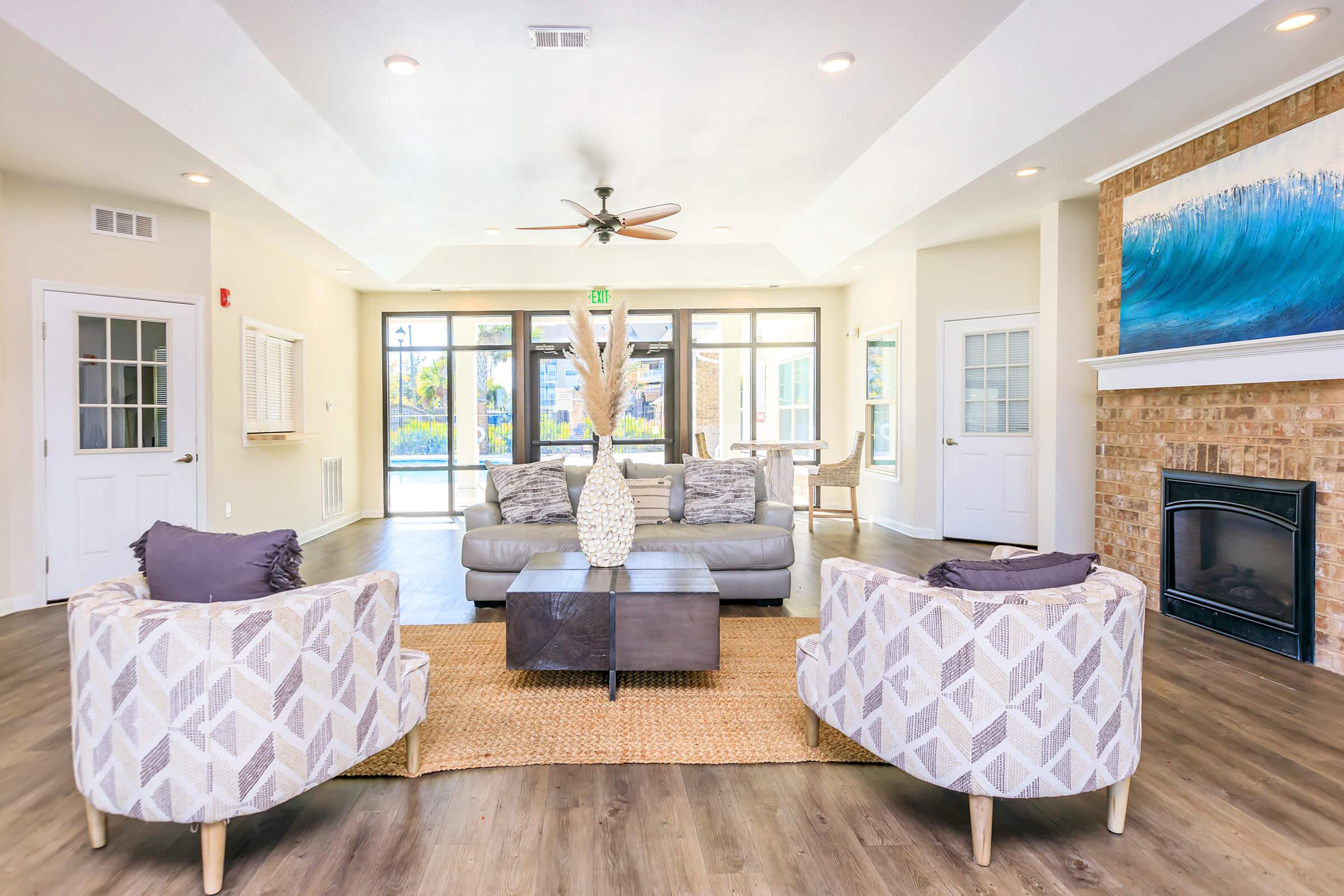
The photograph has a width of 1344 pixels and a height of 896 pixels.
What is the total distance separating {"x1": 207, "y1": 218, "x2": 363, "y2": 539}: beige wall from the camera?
487 centimetres

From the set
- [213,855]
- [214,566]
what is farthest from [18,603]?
[213,855]

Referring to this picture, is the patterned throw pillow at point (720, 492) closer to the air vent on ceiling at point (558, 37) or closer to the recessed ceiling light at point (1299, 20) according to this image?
the air vent on ceiling at point (558, 37)

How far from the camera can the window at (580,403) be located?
26.1ft

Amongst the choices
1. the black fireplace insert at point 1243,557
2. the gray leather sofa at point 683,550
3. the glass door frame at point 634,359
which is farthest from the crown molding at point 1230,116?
the glass door frame at point 634,359

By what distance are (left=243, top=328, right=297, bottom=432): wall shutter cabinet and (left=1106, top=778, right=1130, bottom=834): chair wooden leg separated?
19.0ft

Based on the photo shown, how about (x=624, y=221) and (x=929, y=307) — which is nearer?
(x=624, y=221)

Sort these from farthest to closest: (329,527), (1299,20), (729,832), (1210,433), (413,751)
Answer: (329,527)
(1210,433)
(1299,20)
(413,751)
(729,832)

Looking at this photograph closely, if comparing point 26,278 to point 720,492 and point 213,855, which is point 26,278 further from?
point 720,492

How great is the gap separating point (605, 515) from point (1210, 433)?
3262 mm

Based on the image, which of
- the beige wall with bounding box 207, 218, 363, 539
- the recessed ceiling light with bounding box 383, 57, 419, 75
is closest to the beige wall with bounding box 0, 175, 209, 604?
the beige wall with bounding box 207, 218, 363, 539

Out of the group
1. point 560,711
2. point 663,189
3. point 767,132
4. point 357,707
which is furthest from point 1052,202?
point 357,707

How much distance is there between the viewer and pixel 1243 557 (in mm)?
3402

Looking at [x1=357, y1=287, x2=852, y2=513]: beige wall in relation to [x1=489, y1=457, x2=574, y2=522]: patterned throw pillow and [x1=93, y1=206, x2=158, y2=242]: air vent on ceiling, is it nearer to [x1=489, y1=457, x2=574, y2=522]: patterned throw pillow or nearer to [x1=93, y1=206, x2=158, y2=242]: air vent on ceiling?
[x1=93, y1=206, x2=158, y2=242]: air vent on ceiling

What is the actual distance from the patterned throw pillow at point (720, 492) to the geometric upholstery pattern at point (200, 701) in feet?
9.54
